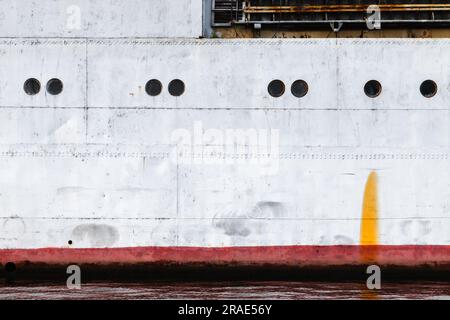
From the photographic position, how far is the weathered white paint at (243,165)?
17344mm

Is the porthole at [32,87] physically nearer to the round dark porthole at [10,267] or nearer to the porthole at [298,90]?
the round dark porthole at [10,267]

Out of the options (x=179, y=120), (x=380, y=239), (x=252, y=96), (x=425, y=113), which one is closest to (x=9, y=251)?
(x=179, y=120)

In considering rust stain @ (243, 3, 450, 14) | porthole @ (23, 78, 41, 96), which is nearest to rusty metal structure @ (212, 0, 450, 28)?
rust stain @ (243, 3, 450, 14)

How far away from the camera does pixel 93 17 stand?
1756cm

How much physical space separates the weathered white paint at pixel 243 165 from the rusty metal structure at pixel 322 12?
1.31ft

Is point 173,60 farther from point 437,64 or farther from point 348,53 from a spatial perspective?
point 437,64

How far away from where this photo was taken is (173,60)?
17.5 meters

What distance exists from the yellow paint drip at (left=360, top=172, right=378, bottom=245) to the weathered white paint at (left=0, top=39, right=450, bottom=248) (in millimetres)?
106

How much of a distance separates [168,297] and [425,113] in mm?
5443

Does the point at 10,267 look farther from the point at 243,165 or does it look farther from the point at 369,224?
the point at 369,224

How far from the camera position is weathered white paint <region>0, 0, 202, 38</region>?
17531 mm

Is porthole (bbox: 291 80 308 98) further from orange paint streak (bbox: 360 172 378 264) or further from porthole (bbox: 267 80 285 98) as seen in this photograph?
orange paint streak (bbox: 360 172 378 264)

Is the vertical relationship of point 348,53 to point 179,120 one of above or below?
above

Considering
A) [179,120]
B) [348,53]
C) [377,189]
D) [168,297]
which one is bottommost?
[168,297]
